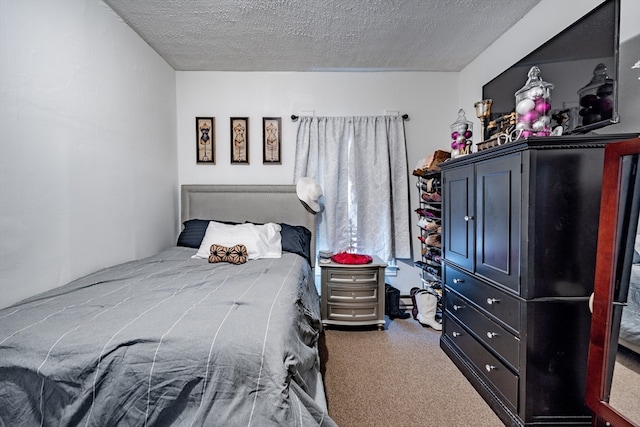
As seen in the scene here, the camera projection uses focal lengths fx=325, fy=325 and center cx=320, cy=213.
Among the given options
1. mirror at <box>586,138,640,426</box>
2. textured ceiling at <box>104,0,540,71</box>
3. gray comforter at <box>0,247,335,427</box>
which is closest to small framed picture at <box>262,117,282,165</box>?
textured ceiling at <box>104,0,540,71</box>

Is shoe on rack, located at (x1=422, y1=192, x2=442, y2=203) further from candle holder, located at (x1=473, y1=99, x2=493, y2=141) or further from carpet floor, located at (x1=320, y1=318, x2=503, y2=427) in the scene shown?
carpet floor, located at (x1=320, y1=318, x2=503, y2=427)

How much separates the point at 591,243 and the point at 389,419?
1310mm

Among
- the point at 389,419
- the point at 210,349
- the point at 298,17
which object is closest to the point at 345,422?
the point at 389,419

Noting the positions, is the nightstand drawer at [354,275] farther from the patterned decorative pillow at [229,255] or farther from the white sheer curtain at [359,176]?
the patterned decorative pillow at [229,255]

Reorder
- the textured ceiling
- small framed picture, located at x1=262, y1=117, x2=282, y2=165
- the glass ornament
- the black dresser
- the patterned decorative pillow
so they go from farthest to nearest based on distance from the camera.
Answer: small framed picture, located at x1=262, y1=117, x2=282, y2=165, the patterned decorative pillow, the textured ceiling, the glass ornament, the black dresser

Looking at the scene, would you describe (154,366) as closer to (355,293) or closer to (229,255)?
(229,255)

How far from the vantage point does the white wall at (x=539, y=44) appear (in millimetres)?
1557

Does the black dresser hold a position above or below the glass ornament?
below

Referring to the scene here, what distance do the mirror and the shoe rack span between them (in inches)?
63.5

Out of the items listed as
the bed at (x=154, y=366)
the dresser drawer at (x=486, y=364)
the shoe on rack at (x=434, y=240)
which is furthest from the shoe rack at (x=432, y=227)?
the bed at (x=154, y=366)

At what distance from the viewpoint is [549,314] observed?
1529 mm

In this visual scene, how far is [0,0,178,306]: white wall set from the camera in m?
Result: 1.56

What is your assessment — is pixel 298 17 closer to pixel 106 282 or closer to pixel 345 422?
pixel 106 282

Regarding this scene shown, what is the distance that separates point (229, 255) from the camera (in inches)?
94.1
